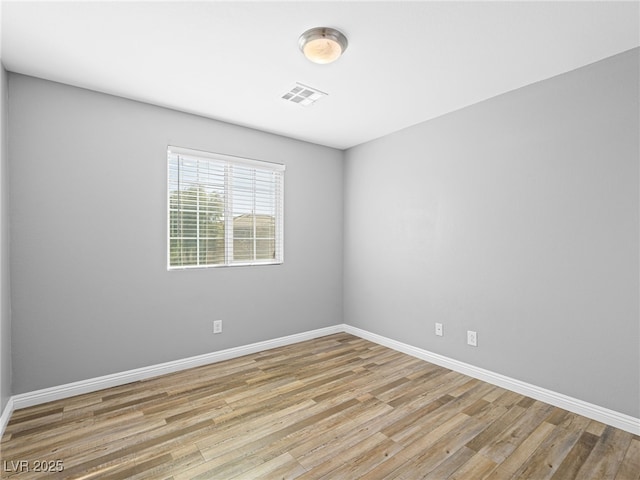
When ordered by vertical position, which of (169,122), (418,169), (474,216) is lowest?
(474,216)

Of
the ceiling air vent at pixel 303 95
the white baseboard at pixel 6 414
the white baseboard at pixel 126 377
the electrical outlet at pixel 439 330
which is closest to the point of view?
the white baseboard at pixel 6 414

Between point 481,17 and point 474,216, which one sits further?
point 474,216

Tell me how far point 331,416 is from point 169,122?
2.96 m

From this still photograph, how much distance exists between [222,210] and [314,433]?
2330 millimetres

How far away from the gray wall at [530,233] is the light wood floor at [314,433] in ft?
1.47

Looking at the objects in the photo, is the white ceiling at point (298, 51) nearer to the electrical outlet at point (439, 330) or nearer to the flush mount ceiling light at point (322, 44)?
the flush mount ceiling light at point (322, 44)

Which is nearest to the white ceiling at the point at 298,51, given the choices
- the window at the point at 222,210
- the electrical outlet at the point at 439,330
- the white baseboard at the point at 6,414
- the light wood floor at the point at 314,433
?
the window at the point at 222,210

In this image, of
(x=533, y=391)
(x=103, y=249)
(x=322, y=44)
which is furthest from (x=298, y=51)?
(x=533, y=391)

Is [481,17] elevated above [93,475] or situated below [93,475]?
above

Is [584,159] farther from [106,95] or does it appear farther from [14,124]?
[14,124]

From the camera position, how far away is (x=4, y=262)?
232 centimetres

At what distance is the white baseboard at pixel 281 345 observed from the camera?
2256 mm

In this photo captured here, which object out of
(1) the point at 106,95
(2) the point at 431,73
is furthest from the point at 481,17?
(1) the point at 106,95

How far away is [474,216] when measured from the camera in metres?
3.05
